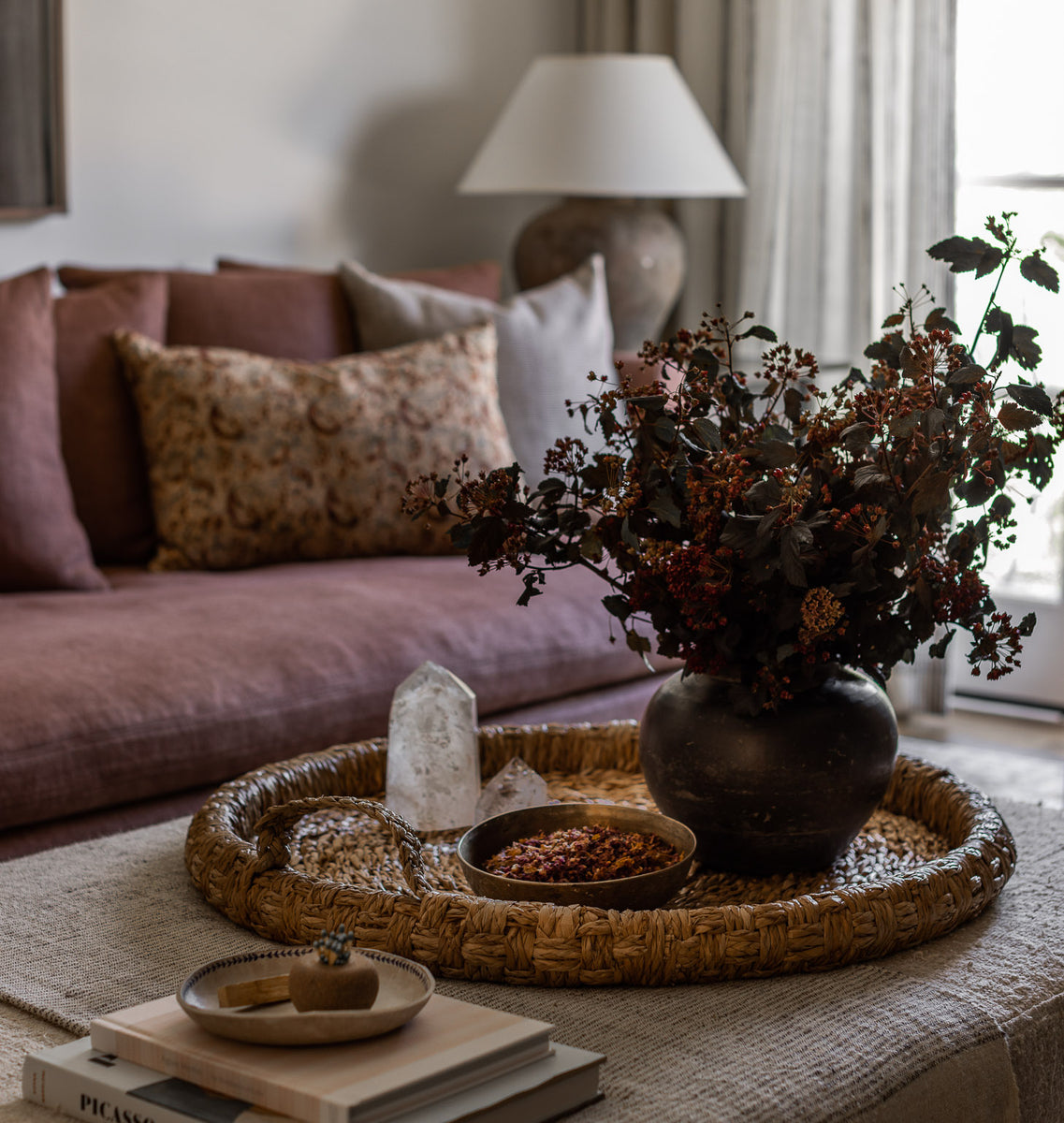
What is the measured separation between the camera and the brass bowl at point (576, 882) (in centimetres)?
103

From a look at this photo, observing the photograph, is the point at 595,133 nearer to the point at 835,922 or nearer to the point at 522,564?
the point at 522,564

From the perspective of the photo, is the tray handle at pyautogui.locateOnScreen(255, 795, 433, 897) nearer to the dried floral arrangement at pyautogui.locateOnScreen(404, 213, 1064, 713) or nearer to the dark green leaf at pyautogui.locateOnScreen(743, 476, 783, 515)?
the dried floral arrangement at pyautogui.locateOnScreen(404, 213, 1064, 713)

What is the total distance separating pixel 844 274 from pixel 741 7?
73 cm

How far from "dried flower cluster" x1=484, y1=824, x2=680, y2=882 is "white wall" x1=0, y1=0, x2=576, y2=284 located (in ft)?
7.01

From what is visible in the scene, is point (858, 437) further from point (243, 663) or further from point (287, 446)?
point (287, 446)

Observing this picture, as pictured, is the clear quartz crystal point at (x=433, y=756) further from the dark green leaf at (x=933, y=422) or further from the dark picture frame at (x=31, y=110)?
the dark picture frame at (x=31, y=110)

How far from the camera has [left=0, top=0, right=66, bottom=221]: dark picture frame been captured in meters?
2.72

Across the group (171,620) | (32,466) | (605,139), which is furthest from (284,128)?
(171,620)

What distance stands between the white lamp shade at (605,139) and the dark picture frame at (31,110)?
92cm

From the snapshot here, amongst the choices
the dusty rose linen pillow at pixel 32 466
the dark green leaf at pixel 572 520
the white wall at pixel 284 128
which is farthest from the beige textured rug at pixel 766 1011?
the white wall at pixel 284 128

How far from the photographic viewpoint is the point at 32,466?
2.16 metres

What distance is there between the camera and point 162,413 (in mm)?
2367

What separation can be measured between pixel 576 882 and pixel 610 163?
7.75ft

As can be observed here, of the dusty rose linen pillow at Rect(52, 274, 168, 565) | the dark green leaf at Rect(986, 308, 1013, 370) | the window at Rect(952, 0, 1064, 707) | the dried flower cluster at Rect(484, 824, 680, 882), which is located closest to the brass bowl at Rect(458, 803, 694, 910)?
the dried flower cluster at Rect(484, 824, 680, 882)
